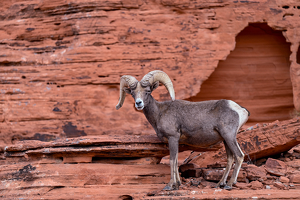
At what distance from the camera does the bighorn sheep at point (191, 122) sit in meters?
6.82

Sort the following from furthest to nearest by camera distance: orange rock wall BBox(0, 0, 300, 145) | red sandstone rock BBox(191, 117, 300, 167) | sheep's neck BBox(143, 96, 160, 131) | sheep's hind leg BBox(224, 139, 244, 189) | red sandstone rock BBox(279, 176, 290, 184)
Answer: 1. orange rock wall BBox(0, 0, 300, 145)
2. red sandstone rock BBox(191, 117, 300, 167)
3. sheep's neck BBox(143, 96, 160, 131)
4. red sandstone rock BBox(279, 176, 290, 184)
5. sheep's hind leg BBox(224, 139, 244, 189)

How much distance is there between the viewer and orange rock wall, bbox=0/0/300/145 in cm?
1242

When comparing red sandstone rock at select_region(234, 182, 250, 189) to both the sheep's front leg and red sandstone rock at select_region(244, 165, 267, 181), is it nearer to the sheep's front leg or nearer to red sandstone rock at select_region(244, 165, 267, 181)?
red sandstone rock at select_region(244, 165, 267, 181)

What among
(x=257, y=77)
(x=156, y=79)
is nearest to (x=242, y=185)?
(x=156, y=79)

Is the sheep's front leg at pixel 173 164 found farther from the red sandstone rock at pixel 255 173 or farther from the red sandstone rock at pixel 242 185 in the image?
the red sandstone rock at pixel 255 173

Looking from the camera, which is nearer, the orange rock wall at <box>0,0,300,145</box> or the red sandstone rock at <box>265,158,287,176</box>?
the red sandstone rock at <box>265,158,287,176</box>

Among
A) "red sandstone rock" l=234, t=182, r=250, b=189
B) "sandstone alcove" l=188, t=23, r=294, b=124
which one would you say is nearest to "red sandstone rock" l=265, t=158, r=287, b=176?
"red sandstone rock" l=234, t=182, r=250, b=189

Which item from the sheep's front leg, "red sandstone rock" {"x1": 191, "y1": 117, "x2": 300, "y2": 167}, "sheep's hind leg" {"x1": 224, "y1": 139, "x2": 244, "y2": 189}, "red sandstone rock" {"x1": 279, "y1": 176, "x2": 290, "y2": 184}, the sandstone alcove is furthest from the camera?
the sandstone alcove

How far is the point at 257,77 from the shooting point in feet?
46.0

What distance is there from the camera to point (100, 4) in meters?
12.6

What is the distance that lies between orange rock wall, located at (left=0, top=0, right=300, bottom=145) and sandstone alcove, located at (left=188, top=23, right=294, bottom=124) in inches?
51.5

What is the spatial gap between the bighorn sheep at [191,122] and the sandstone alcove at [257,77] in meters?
6.43

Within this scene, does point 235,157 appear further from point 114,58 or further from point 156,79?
point 114,58

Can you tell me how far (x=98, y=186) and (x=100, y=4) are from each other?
25.1ft
